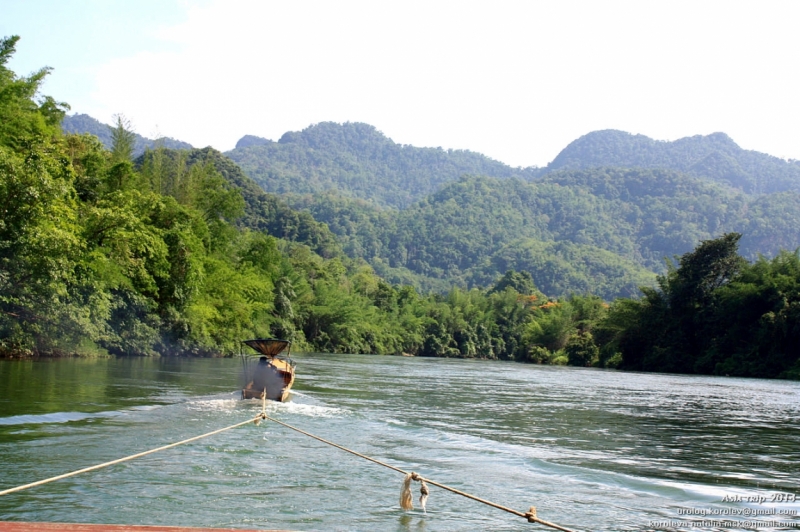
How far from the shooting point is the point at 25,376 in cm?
2228

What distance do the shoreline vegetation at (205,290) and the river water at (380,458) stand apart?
308 inches

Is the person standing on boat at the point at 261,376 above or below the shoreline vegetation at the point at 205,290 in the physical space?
below

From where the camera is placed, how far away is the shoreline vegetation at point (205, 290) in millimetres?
28906

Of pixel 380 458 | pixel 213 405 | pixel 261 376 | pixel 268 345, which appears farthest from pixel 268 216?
pixel 380 458

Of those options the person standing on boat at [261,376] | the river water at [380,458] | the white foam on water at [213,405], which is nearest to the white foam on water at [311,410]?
the river water at [380,458]

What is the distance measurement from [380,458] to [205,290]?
127 feet

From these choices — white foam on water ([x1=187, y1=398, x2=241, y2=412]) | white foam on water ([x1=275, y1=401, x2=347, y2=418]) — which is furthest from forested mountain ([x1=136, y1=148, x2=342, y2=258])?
white foam on water ([x1=275, y1=401, x2=347, y2=418])

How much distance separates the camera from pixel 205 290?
48.9m

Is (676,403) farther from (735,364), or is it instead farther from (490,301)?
(490,301)

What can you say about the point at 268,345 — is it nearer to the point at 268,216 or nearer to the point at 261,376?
the point at 261,376

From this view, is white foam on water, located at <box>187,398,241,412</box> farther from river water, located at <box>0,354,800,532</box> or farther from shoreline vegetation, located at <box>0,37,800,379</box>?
shoreline vegetation, located at <box>0,37,800,379</box>

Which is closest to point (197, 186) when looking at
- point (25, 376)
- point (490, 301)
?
point (25, 376)

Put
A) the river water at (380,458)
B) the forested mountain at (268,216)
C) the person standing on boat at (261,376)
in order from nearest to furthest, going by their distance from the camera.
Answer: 1. the river water at (380,458)
2. the person standing on boat at (261,376)
3. the forested mountain at (268,216)

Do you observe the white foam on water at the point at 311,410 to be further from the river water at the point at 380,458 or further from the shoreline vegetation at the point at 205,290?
the shoreline vegetation at the point at 205,290
